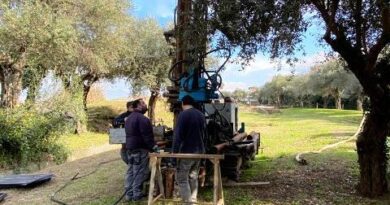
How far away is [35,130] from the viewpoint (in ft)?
59.5

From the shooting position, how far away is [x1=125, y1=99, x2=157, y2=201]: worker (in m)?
8.81

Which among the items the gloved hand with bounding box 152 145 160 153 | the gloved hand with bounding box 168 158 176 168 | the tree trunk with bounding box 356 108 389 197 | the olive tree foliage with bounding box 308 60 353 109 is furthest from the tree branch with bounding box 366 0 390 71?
the olive tree foliage with bounding box 308 60 353 109

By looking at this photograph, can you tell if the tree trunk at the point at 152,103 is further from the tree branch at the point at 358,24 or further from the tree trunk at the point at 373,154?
the tree branch at the point at 358,24

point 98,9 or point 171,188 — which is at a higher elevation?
point 98,9

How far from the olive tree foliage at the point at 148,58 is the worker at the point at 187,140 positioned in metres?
20.7

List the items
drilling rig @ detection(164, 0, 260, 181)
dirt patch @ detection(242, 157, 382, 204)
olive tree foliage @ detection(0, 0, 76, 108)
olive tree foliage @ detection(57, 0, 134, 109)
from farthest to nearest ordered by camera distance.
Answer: olive tree foliage @ detection(57, 0, 134, 109)
olive tree foliage @ detection(0, 0, 76, 108)
dirt patch @ detection(242, 157, 382, 204)
drilling rig @ detection(164, 0, 260, 181)

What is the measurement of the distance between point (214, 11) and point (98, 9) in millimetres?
16202

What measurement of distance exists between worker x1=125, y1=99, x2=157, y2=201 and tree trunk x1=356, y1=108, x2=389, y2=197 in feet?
13.4

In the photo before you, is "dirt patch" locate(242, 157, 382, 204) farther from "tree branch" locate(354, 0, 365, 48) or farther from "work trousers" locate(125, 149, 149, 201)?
"tree branch" locate(354, 0, 365, 48)

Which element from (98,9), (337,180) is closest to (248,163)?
(337,180)

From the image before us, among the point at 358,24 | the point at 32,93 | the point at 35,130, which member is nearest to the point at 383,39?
the point at 358,24

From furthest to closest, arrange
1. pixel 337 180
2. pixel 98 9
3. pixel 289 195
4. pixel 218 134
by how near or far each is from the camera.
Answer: pixel 98 9 → pixel 337 180 → pixel 218 134 → pixel 289 195

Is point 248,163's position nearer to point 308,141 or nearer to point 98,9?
point 308,141

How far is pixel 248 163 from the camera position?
1221cm
